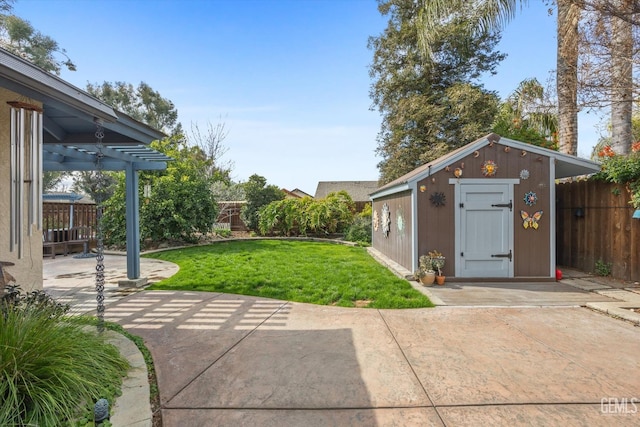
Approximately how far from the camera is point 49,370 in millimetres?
2080

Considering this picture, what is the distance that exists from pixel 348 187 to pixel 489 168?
90.2ft

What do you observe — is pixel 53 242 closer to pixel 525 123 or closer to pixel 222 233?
pixel 222 233

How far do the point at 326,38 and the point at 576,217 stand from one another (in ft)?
30.7

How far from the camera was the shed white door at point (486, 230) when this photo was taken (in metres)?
6.50

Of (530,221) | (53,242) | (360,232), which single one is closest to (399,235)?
(530,221)

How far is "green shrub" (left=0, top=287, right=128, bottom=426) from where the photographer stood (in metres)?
1.89

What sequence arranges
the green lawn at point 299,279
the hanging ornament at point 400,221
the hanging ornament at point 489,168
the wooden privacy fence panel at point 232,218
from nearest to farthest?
the green lawn at point 299,279
the hanging ornament at point 489,168
the hanging ornament at point 400,221
the wooden privacy fence panel at point 232,218

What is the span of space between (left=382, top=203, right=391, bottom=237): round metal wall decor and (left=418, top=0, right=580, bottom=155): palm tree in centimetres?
439

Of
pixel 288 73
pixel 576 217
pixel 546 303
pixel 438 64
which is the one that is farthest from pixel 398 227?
pixel 438 64

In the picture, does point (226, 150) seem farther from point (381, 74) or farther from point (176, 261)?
point (176, 261)

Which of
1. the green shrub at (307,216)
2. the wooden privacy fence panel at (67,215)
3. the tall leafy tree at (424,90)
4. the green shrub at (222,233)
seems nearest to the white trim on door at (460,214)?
the green shrub at (307,216)

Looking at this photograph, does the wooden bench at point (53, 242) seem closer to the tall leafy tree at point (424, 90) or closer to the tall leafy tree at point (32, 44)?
the tall leafy tree at point (32, 44)

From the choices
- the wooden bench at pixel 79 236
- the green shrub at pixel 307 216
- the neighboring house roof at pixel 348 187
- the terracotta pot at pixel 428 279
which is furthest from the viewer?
the neighboring house roof at pixel 348 187

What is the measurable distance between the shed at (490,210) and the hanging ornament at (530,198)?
0.02 m
